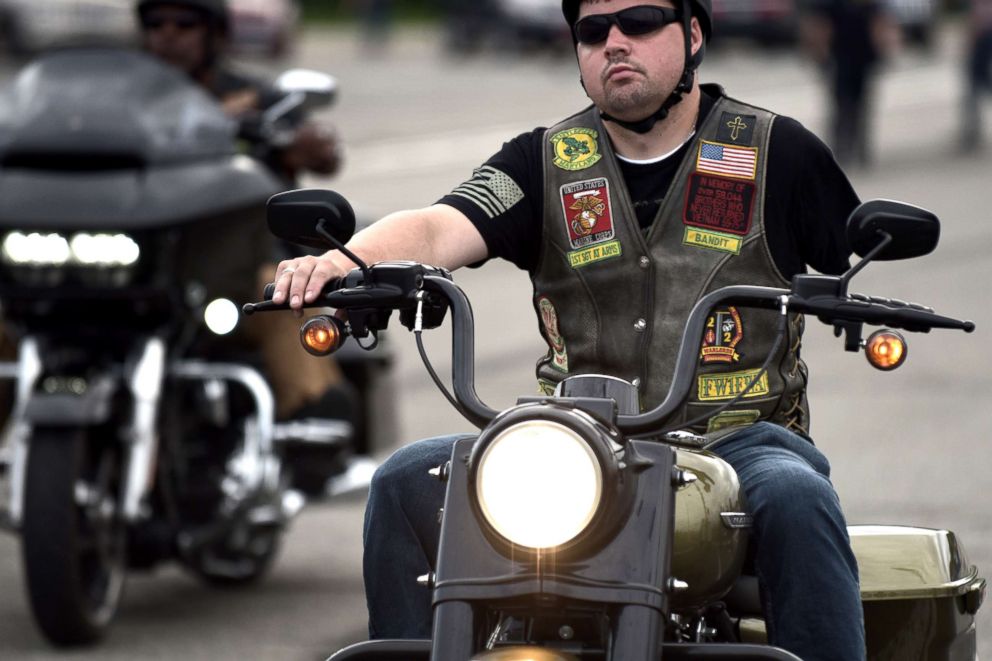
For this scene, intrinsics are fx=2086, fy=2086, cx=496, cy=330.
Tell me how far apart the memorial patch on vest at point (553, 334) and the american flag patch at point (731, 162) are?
0.39m

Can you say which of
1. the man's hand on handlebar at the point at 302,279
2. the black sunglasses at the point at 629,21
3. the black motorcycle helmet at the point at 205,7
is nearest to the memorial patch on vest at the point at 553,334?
the black sunglasses at the point at 629,21

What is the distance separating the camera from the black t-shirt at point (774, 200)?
13.3ft

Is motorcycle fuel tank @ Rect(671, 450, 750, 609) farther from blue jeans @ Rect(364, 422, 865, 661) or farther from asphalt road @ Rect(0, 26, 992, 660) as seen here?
asphalt road @ Rect(0, 26, 992, 660)

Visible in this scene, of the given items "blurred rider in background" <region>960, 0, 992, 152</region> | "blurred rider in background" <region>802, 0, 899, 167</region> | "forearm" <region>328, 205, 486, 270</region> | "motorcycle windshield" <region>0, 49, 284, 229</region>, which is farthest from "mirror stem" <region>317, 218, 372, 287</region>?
"blurred rider in background" <region>960, 0, 992, 152</region>

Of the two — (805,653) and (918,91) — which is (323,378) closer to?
(805,653)

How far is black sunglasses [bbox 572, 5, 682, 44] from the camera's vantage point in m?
3.95

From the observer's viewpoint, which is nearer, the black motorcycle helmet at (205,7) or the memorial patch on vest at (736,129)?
the memorial patch on vest at (736,129)

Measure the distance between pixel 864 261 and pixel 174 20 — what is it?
4418 mm

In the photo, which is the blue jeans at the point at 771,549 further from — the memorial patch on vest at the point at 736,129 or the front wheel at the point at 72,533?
the front wheel at the point at 72,533

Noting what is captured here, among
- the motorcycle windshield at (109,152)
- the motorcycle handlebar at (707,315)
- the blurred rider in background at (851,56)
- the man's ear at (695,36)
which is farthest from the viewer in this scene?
the blurred rider in background at (851,56)

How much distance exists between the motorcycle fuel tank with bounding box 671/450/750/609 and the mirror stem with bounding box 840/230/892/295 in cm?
36

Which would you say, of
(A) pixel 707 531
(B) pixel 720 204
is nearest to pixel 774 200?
(B) pixel 720 204

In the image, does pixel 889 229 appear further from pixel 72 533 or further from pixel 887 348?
pixel 72 533

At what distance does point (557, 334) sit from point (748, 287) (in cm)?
81
